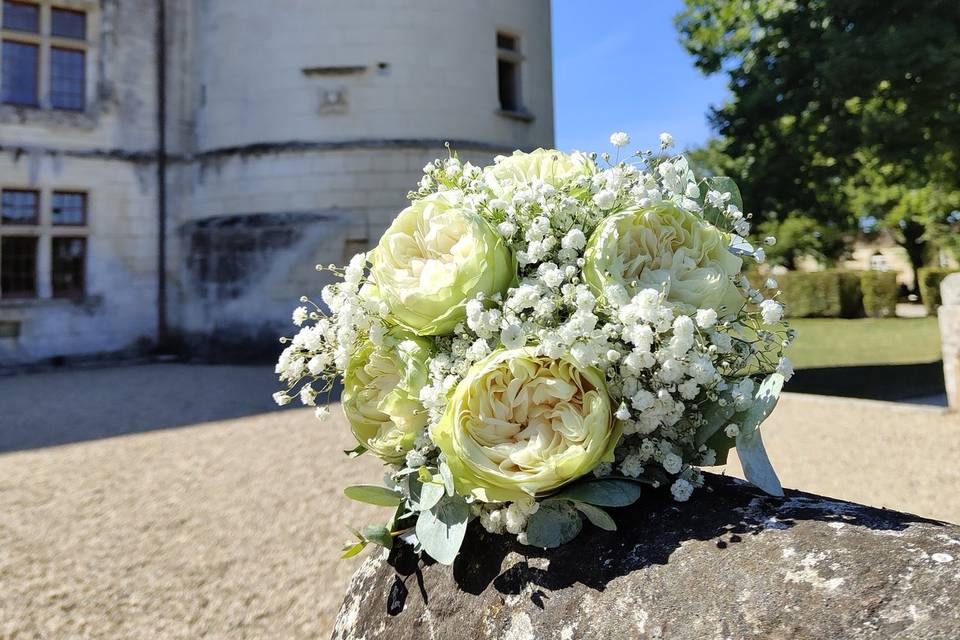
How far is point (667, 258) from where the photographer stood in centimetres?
122

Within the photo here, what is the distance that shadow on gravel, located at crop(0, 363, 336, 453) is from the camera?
21.9 ft

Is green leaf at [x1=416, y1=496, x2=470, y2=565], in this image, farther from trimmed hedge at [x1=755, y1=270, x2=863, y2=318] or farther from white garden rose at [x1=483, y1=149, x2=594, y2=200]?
trimmed hedge at [x1=755, y1=270, x2=863, y2=318]

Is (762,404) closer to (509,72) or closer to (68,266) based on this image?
(509,72)

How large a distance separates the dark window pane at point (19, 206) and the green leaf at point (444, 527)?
13.3 m

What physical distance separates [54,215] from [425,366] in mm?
13293

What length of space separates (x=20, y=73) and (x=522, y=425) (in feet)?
46.0

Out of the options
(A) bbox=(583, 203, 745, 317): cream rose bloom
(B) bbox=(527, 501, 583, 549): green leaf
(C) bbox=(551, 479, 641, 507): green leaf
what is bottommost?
(B) bbox=(527, 501, 583, 549): green leaf

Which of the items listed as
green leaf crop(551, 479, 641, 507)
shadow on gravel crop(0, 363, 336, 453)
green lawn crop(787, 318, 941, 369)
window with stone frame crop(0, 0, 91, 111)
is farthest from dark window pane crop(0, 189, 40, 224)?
green leaf crop(551, 479, 641, 507)

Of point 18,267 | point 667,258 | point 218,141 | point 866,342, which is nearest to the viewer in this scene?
point 667,258

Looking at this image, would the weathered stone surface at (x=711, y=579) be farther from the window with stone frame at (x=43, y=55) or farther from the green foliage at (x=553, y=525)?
the window with stone frame at (x=43, y=55)

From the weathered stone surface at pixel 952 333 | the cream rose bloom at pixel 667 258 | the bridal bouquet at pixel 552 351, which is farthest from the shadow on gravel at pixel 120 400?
the weathered stone surface at pixel 952 333

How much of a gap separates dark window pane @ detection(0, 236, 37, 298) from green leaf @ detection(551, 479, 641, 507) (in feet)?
43.9

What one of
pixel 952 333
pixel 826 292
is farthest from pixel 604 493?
pixel 826 292

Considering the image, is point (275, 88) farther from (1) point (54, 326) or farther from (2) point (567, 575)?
(2) point (567, 575)
